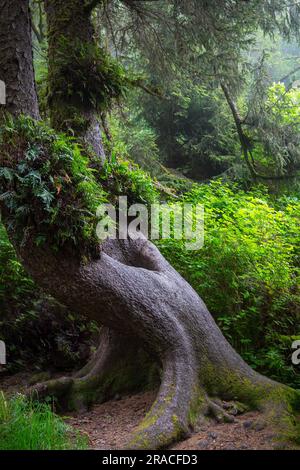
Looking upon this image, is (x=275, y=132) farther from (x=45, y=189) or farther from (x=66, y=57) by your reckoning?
(x=45, y=189)

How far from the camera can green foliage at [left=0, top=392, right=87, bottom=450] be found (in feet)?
11.7

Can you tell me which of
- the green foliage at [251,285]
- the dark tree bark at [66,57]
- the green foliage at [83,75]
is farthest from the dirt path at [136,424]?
the green foliage at [83,75]

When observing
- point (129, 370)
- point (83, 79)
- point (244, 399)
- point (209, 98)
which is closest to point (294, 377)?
point (244, 399)

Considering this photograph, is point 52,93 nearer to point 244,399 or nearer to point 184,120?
point 244,399

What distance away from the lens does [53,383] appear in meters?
5.18

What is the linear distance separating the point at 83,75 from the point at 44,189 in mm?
2444

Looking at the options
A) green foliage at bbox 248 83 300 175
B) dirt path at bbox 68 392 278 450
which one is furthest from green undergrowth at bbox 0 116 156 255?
green foliage at bbox 248 83 300 175

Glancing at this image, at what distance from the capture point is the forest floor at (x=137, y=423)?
13.1ft

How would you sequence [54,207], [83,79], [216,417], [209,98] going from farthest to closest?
[209,98], [83,79], [216,417], [54,207]

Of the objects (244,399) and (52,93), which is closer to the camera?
(244,399)

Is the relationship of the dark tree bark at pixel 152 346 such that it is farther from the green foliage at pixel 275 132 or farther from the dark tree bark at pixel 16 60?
the green foliage at pixel 275 132

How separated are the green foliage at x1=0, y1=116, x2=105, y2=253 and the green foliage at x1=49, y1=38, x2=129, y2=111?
179 cm

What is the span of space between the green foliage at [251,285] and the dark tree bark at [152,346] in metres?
0.94

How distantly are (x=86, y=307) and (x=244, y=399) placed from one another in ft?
6.04
